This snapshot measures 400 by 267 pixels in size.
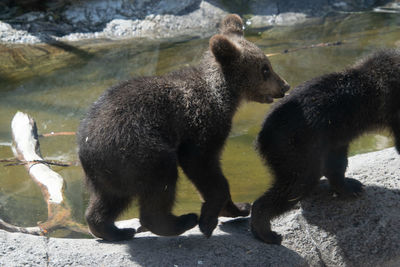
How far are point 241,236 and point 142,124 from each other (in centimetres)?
153

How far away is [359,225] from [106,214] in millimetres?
2550

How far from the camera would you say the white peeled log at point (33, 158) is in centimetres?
606

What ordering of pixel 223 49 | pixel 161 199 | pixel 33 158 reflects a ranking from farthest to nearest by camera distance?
pixel 33 158, pixel 223 49, pixel 161 199

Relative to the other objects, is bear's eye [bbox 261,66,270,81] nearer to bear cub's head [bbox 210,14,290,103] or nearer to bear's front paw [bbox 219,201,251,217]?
bear cub's head [bbox 210,14,290,103]

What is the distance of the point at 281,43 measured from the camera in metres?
12.4

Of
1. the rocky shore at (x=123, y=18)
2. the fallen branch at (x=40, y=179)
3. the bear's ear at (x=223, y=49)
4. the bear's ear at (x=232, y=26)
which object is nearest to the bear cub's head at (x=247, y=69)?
the bear's ear at (x=223, y=49)

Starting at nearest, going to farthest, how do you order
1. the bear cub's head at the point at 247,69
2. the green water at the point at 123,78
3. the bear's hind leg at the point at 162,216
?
the bear's hind leg at the point at 162,216 < the bear cub's head at the point at 247,69 < the green water at the point at 123,78

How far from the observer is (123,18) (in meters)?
13.8

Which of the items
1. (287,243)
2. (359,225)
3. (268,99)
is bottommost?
(287,243)

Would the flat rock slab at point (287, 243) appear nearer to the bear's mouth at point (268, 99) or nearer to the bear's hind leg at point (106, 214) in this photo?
the bear's hind leg at point (106, 214)

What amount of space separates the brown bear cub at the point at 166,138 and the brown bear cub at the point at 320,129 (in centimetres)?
48

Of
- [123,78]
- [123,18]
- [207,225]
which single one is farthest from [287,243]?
[123,18]

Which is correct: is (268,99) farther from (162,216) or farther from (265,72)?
(162,216)

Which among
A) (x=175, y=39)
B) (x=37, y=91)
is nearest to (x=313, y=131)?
(x=37, y=91)
